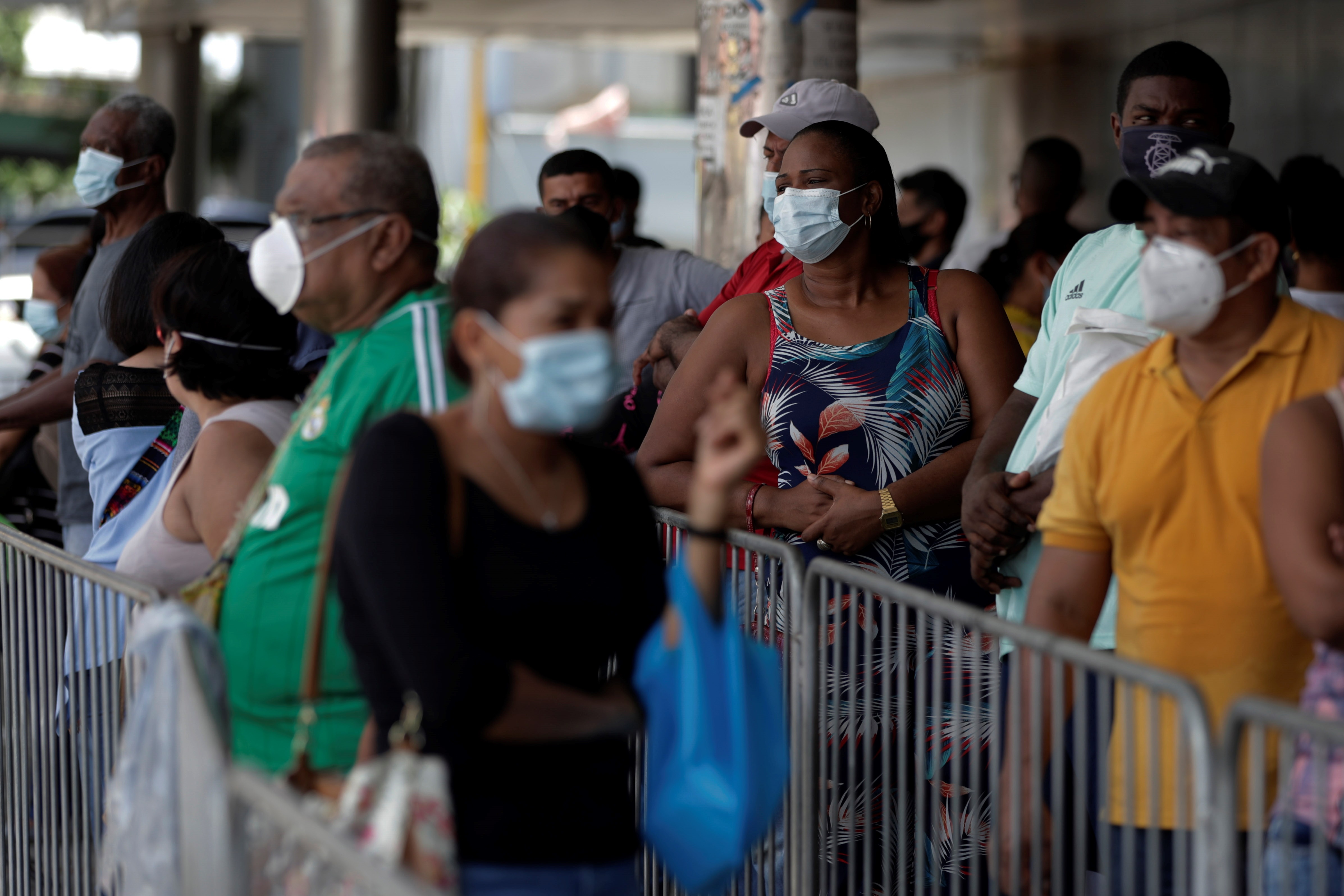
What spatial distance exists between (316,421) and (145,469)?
1548 mm

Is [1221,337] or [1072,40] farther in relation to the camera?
[1072,40]

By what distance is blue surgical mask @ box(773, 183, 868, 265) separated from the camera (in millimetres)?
3744

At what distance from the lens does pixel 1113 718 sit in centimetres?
249

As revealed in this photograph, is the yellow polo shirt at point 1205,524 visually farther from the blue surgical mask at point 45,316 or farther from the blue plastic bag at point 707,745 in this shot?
the blue surgical mask at point 45,316

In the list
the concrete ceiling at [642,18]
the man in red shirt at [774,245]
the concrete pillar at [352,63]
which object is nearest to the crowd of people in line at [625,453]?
the man in red shirt at [774,245]

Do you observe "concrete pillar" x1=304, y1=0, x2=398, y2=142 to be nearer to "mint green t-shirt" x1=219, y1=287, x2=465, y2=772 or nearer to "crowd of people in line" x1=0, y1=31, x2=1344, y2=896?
"crowd of people in line" x1=0, y1=31, x2=1344, y2=896

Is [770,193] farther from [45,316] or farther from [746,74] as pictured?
[45,316]

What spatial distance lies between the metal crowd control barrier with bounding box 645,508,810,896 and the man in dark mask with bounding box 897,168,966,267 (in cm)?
425

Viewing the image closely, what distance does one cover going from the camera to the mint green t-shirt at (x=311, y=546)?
258 cm

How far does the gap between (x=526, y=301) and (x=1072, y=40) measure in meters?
14.0

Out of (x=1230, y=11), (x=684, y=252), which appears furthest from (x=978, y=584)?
(x=1230, y=11)

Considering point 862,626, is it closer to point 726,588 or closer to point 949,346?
point 726,588

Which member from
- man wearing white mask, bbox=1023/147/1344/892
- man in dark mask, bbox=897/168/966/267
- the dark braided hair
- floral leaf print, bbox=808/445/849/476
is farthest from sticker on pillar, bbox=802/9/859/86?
man wearing white mask, bbox=1023/147/1344/892

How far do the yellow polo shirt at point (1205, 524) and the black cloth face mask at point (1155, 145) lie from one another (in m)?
0.84
